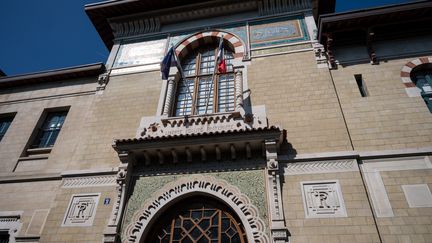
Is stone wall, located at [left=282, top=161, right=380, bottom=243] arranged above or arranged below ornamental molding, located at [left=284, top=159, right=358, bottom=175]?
below

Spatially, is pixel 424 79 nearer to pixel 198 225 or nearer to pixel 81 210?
pixel 198 225

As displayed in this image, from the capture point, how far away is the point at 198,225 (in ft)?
21.0

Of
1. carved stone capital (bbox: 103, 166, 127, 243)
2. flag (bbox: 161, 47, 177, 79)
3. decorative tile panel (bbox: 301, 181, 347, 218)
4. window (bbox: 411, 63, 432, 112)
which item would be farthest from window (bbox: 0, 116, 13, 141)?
window (bbox: 411, 63, 432, 112)

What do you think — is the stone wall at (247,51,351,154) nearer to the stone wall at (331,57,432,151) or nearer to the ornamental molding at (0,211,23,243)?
the stone wall at (331,57,432,151)

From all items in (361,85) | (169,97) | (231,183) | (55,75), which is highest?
(55,75)

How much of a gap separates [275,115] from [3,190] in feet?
26.5

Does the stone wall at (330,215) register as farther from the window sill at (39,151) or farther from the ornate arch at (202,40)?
the window sill at (39,151)

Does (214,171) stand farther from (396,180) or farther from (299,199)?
(396,180)

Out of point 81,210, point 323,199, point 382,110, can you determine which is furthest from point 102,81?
point 382,110

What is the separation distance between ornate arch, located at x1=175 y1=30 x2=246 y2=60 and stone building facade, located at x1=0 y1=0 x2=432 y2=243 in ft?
0.19

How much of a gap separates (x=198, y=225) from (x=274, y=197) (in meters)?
1.82

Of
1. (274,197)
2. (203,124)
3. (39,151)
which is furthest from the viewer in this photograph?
(39,151)

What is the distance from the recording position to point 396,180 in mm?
6059

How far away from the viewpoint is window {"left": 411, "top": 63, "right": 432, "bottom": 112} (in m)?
7.46
